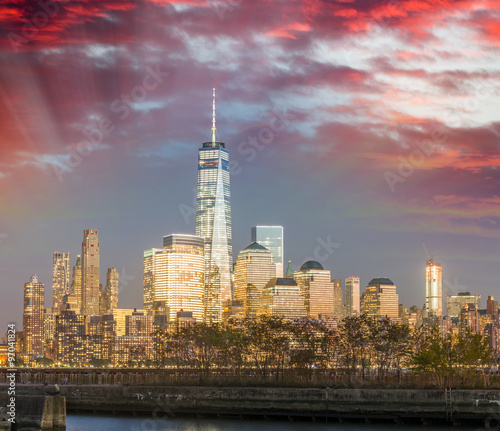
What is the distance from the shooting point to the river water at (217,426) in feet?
241

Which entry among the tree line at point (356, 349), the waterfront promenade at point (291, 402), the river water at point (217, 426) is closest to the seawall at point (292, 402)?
the waterfront promenade at point (291, 402)

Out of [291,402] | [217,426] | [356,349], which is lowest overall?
[217,426]

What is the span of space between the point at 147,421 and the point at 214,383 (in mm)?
11161

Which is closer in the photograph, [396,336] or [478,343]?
[478,343]

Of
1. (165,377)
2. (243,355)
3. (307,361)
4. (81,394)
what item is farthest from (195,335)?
(81,394)

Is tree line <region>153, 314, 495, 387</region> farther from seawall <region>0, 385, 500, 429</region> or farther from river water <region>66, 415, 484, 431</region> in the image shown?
river water <region>66, 415, 484, 431</region>

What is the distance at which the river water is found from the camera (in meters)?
73.5

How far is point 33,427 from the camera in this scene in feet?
182

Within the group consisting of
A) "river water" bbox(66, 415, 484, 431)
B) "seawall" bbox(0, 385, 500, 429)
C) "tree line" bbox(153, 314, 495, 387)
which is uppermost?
"tree line" bbox(153, 314, 495, 387)

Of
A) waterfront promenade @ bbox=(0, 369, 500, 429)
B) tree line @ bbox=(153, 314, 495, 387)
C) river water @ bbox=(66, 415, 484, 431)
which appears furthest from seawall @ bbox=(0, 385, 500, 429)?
tree line @ bbox=(153, 314, 495, 387)

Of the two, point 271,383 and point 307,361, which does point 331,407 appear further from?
point 307,361

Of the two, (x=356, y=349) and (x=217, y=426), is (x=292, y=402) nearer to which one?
(x=217, y=426)

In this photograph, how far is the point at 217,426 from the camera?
75750 millimetres

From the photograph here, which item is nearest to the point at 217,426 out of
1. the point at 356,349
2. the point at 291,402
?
the point at 291,402
